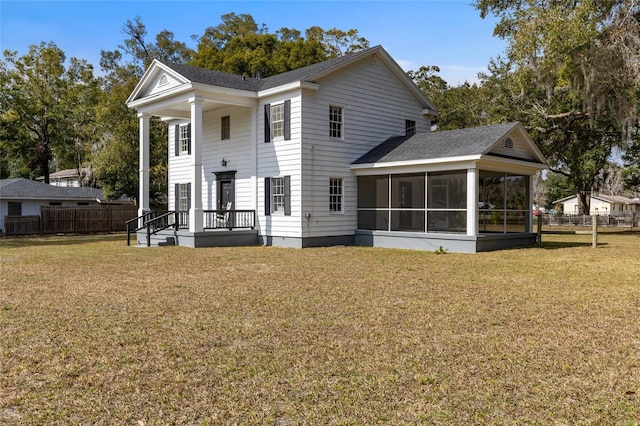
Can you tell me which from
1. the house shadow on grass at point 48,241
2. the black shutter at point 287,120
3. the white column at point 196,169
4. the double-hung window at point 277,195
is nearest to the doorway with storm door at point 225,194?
the double-hung window at point 277,195

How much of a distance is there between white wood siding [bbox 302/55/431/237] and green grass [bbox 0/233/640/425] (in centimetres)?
717

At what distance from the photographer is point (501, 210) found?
54.2 ft

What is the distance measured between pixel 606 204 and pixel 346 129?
2671 inches

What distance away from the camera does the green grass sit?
369cm

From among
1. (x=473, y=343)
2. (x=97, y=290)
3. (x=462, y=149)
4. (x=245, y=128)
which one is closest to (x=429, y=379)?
(x=473, y=343)

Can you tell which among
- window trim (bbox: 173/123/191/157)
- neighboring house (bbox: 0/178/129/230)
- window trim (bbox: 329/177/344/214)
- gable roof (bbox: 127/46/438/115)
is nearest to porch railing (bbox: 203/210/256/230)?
window trim (bbox: 329/177/344/214)

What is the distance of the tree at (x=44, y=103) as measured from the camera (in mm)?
35125

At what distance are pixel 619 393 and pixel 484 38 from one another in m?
23.0

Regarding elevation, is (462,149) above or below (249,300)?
above

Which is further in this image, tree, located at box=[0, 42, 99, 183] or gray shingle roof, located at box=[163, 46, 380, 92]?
tree, located at box=[0, 42, 99, 183]

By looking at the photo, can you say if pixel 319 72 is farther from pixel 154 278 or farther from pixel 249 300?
pixel 249 300

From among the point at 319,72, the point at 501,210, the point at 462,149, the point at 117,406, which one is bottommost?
the point at 117,406

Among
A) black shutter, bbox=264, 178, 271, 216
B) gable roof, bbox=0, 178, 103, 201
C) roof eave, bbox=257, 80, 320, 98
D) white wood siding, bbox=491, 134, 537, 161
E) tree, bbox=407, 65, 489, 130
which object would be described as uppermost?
tree, bbox=407, 65, 489, 130

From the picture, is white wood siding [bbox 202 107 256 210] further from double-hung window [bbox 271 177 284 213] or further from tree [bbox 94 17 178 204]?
tree [bbox 94 17 178 204]
